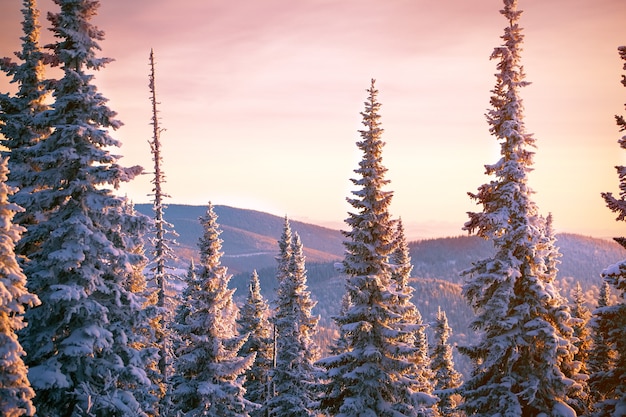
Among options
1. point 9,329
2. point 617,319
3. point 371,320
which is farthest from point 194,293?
point 617,319

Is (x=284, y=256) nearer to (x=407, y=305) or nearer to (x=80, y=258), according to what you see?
(x=407, y=305)

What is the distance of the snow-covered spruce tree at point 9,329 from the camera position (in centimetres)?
1315

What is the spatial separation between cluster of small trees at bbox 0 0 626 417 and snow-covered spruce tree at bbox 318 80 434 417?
69 millimetres

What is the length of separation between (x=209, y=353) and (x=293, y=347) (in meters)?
11.2

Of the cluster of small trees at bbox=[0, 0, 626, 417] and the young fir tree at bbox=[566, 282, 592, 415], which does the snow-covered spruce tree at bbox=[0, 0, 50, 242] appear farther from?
the young fir tree at bbox=[566, 282, 592, 415]

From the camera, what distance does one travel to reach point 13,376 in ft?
43.4

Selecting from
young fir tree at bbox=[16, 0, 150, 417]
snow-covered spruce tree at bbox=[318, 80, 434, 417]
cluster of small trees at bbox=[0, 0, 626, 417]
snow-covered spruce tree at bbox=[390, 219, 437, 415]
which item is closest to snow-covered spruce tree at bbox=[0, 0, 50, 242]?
cluster of small trees at bbox=[0, 0, 626, 417]

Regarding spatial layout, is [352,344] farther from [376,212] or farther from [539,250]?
→ [539,250]

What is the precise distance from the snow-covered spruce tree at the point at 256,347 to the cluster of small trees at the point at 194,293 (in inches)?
554

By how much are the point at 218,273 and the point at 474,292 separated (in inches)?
561

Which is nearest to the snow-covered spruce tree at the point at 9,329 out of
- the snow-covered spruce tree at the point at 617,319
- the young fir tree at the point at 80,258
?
the young fir tree at the point at 80,258

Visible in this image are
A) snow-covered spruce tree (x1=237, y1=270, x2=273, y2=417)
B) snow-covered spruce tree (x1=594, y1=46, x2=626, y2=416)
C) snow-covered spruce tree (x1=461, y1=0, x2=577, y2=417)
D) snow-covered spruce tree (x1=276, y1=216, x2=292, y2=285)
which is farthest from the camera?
snow-covered spruce tree (x1=237, y1=270, x2=273, y2=417)

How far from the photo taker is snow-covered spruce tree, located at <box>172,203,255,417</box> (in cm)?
2636

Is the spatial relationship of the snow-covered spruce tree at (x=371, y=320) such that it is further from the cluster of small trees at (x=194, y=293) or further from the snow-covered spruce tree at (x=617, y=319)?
the snow-covered spruce tree at (x=617, y=319)
